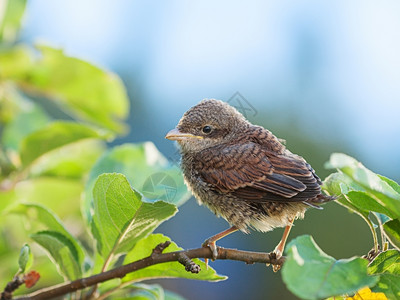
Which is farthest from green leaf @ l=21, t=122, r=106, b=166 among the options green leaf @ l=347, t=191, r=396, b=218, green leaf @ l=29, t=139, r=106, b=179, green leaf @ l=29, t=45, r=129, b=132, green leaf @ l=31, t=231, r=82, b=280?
green leaf @ l=347, t=191, r=396, b=218

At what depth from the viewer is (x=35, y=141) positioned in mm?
1889

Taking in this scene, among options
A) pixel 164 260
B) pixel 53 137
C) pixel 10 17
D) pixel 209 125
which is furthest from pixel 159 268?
pixel 10 17

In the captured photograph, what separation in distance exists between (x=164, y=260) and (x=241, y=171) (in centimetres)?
37

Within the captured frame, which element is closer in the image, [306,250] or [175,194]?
[306,250]

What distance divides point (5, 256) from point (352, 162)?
1.50 metres

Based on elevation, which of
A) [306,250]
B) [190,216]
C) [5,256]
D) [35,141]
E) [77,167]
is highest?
[306,250]

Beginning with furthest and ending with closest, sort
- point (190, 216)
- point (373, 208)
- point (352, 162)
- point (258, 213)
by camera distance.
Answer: point (190, 216) < point (258, 213) < point (373, 208) < point (352, 162)

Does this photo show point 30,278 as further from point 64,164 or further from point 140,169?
point 64,164

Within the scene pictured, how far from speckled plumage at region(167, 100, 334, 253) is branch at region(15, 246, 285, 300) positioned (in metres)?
0.12

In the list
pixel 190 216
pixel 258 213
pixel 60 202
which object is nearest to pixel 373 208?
pixel 258 213

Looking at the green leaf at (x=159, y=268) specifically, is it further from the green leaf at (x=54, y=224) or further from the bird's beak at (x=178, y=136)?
the bird's beak at (x=178, y=136)

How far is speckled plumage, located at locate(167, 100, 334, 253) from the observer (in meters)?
1.37

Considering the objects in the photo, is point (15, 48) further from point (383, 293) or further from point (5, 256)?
point (383, 293)

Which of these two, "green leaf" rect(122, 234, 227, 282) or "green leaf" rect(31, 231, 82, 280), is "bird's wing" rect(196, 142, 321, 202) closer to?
"green leaf" rect(122, 234, 227, 282)
